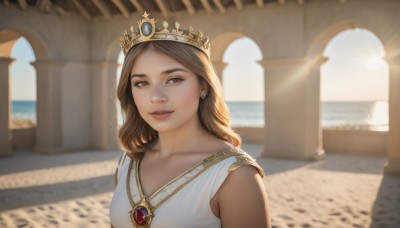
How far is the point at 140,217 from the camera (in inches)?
56.9

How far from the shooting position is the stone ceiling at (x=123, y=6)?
33.0 ft

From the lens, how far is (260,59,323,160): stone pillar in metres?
9.54

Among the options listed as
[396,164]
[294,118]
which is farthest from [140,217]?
[294,118]

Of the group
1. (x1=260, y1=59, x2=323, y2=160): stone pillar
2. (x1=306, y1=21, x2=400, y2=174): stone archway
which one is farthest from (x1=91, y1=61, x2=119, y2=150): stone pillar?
(x1=306, y1=21, x2=400, y2=174): stone archway

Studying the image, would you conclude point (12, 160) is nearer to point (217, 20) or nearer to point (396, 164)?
point (217, 20)

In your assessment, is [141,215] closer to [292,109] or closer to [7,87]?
[292,109]

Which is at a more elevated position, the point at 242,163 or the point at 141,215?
the point at 242,163

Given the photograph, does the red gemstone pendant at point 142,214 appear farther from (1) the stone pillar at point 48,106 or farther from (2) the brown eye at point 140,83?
(1) the stone pillar at point 48,106

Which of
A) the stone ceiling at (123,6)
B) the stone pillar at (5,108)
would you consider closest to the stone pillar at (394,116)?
the stone ceiling at (123,6)

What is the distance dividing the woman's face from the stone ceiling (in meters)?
8.64

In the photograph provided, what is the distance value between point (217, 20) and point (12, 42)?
7.09 meters

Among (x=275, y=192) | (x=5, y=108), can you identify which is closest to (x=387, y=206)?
(x=275, y=192)

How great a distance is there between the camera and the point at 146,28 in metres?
1.53

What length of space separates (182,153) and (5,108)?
404 inches
